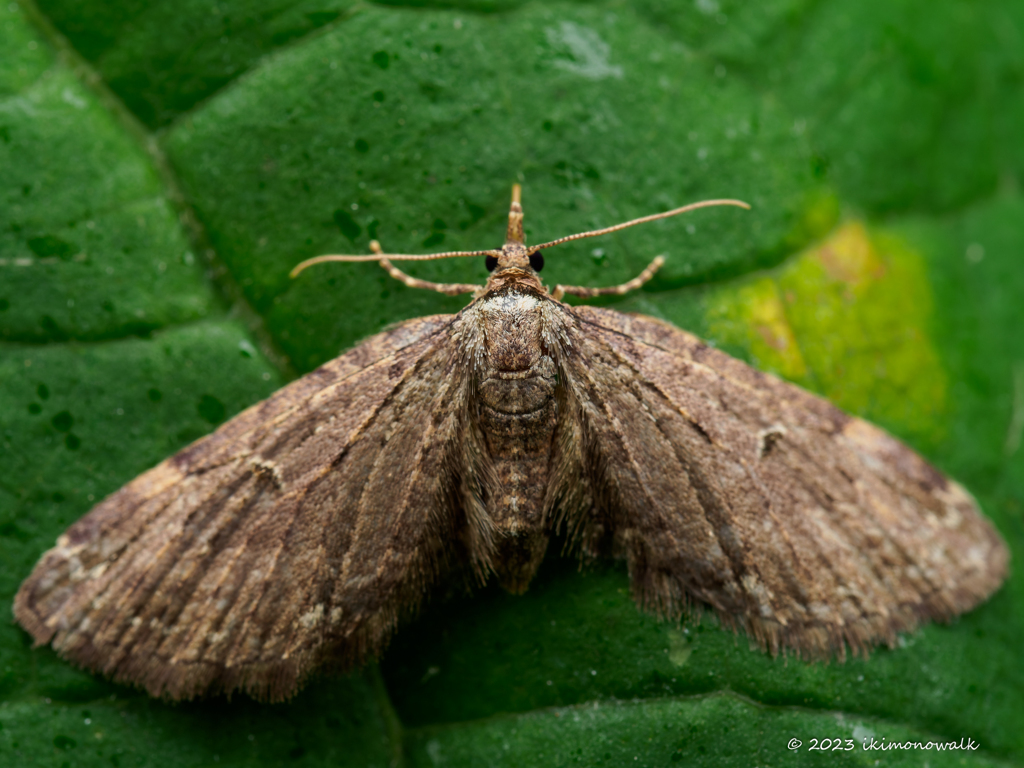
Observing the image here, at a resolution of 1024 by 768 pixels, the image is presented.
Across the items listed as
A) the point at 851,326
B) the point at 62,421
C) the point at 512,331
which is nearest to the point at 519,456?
the point at 512,331

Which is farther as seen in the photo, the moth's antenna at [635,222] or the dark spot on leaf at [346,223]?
the dark spot on leaf at [346,223]

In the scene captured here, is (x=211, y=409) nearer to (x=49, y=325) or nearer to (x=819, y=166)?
(x=49, y=325)

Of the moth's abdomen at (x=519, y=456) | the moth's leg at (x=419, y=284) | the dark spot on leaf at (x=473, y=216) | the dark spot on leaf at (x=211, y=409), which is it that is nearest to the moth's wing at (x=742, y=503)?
the moth's abdomen at (x=519, y=456)

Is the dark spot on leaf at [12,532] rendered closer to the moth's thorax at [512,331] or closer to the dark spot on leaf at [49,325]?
the dark spot on leaf at [49,325]

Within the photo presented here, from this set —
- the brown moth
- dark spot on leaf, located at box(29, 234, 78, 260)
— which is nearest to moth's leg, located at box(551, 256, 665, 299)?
the brown moth

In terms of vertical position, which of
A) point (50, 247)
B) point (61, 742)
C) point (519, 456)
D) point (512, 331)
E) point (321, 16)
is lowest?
point (61, 742)

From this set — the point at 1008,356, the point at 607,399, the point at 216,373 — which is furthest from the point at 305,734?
the point at 1008,356
